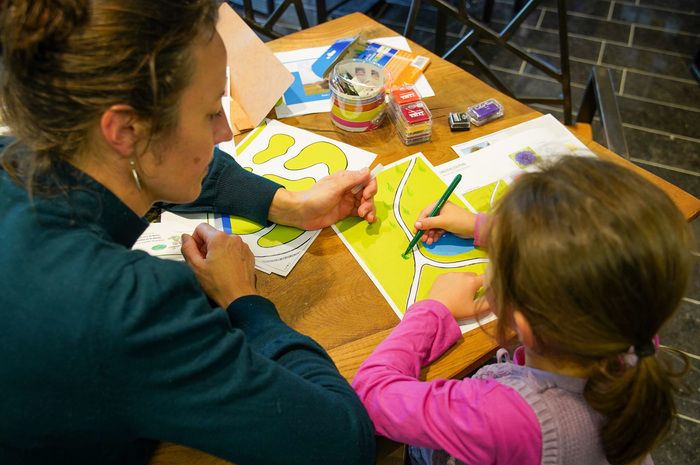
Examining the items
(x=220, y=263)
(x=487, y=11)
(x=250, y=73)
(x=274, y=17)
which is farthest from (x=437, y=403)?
(x=487, y=11)

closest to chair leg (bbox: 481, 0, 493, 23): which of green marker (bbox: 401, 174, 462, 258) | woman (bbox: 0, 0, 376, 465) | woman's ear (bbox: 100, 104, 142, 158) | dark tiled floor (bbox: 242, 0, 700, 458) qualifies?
dark tiled floor (bbox: 242, 0, 700, 458)

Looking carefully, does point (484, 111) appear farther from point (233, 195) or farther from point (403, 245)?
point (233, 195)

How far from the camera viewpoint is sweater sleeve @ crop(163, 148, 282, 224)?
107 cm

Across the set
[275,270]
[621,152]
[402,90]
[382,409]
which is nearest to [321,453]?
[382,409]

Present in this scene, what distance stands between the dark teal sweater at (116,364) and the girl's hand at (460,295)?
0.85 feet

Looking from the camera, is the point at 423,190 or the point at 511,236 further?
the point at 423,190

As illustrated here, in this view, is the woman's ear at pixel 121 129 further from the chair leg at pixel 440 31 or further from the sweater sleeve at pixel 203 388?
the chair leg at pixel 440 31

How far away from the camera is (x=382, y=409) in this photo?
32.1 inches

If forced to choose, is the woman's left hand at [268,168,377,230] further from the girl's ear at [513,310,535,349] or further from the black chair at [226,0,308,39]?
the black chair at [226,0,308,39]

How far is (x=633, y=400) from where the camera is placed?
70cm

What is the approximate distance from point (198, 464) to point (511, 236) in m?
0.54

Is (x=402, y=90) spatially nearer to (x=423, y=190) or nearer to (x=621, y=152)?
(x=423, y=190)

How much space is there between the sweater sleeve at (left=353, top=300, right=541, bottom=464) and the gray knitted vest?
0.05ft

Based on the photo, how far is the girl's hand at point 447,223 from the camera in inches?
40.3
